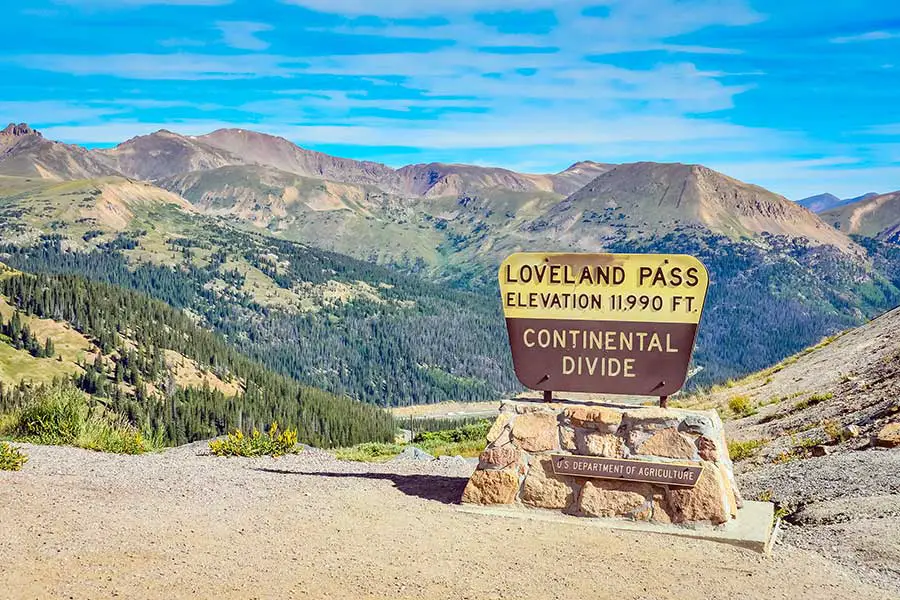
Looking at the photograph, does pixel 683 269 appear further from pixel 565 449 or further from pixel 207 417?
pixel 207 417

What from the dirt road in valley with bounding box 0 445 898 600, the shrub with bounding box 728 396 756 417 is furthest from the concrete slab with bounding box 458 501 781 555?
the shrub with bounding box 728 396 756 417

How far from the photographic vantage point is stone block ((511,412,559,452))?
17391 millimetres

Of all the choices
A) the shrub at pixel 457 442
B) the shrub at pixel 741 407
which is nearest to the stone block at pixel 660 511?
the shrub at pixel 457 442

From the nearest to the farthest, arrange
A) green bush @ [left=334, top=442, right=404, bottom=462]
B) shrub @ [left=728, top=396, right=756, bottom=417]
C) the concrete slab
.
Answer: the concrete slab
green bush @ [left=334, top=442, right=404, bottom=462]
shrub @ [left=728, top=396, right=756, bottom=417]

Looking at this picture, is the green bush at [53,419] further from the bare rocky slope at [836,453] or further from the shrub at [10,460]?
the bare rocky slope at [836,453]

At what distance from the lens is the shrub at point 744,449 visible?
26.8 m

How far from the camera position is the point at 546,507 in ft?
56.5

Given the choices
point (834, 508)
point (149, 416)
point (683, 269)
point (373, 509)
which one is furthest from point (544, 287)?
point (149, 416)

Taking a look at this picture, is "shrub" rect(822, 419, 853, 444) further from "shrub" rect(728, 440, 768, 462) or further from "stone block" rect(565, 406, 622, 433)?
"stone block" rect(565, 406, 622, 433)

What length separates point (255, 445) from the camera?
24000 mm

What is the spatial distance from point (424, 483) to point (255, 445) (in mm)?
6308

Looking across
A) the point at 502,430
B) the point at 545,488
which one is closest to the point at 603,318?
the point at 502,430

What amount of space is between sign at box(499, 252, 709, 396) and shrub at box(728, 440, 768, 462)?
10.4m

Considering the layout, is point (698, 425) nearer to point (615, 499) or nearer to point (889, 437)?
point (615, 499)
